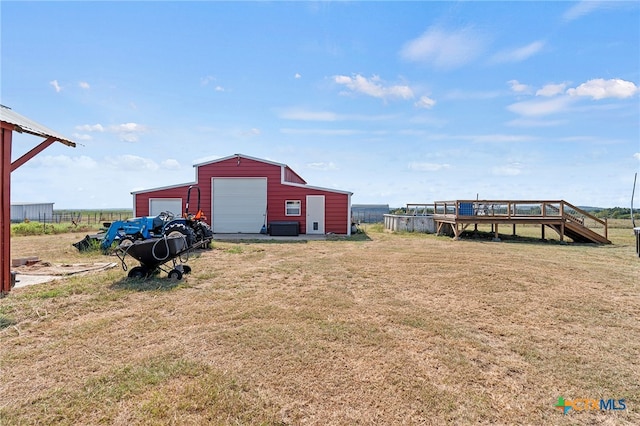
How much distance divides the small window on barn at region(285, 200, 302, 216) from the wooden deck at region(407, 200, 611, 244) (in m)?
7.12

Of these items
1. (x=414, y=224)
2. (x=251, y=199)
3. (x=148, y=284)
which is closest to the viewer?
(x=148, y=284)

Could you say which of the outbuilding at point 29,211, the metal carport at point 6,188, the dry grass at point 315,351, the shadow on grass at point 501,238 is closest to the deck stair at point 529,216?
the shadow on grass at point 501,238

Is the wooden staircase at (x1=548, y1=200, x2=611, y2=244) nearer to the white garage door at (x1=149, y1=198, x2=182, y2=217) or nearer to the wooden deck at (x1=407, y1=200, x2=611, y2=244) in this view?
the wooden deck at (x1=407, y1=200, x2=611, y2=244)

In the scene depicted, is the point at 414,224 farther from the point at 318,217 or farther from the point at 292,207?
the point at 292,207

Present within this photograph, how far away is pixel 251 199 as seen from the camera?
16.9 metres

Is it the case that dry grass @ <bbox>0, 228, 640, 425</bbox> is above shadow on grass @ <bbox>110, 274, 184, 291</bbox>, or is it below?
below

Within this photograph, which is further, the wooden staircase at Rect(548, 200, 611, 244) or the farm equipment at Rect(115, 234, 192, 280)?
the wooden staircase at Rect(548, 200, 611, 244)

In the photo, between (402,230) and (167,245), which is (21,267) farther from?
(402,230)

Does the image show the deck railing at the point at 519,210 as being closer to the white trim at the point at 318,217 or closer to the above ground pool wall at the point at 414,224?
the above ground pool wall at the point at 414,224

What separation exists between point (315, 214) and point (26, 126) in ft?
40.1

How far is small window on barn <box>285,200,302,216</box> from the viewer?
16.8 meters

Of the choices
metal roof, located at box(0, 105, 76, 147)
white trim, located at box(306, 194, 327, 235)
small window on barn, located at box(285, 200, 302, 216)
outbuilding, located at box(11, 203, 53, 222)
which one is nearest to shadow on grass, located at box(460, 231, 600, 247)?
white trim, located at box(306, 194, 327, 235)

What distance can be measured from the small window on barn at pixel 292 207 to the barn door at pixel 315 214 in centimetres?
50

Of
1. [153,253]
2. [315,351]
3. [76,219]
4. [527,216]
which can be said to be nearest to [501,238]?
[527,216]
